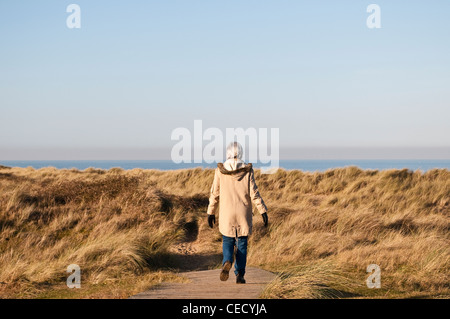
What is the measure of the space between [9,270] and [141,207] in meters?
5.73

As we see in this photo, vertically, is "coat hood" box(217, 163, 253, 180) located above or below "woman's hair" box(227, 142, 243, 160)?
below

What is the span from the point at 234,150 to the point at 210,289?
7.17 feet

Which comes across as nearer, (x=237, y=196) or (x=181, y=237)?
(x=237, y=196)

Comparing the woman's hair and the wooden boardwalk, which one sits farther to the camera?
the woman's hair

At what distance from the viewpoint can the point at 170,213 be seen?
594 inches

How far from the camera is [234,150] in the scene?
7797 mm

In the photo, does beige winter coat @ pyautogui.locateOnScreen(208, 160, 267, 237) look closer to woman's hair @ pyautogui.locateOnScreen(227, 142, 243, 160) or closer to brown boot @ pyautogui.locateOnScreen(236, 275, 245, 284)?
woman's hair @ pyautogui.locateOnScreen(227, 142, 243, 160)

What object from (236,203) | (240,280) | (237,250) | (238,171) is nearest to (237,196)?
(236,203)

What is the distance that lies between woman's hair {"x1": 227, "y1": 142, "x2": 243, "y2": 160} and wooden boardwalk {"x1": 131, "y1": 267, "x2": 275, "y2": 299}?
2.02 meters

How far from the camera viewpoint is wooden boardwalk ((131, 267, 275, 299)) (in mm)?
6969

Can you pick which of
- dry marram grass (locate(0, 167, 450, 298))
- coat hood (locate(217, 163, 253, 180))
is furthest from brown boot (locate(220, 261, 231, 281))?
coat hood (locate(217, 163, 253, 180))

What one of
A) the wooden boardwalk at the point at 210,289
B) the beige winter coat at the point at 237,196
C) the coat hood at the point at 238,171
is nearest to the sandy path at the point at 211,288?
the wooden boardwalk at the point at 210,289

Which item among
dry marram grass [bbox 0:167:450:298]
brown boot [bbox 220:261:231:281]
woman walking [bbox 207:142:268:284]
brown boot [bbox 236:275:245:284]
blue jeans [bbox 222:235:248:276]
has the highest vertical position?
woman walking [bbox 207:142:268:284]

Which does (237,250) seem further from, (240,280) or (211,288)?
(211,288)
